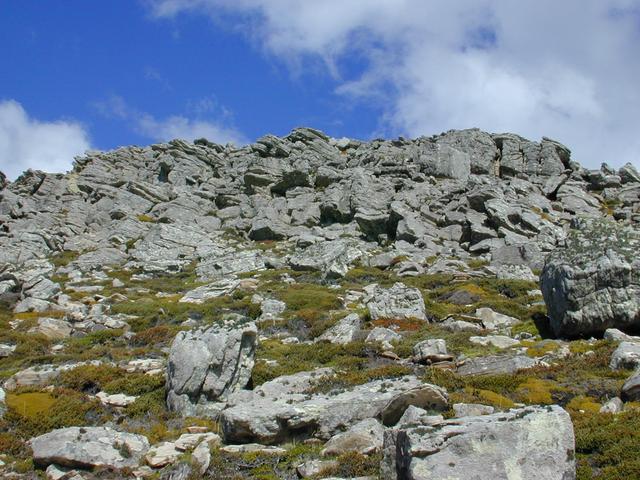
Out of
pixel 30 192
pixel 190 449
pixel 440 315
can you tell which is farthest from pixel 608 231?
pixel 30 192

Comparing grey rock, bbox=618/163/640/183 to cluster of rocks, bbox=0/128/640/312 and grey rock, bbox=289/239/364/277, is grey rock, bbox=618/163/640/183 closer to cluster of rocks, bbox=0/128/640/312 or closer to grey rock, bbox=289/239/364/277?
cluster of rocks, bbox=0/128/640/312

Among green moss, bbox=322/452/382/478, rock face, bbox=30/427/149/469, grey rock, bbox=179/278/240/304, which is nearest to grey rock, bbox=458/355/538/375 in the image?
green moss, bbox=322/452/382/478

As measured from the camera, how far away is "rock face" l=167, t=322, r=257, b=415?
55.2ft

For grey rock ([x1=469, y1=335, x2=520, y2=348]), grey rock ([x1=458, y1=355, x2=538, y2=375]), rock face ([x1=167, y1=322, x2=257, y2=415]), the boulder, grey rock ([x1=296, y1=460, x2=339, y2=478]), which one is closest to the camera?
grey rock ([x1=296, y1=460, x2=339, y2=478])

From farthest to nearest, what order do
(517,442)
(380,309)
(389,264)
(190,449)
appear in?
1. (389,264)
2. (380,309)
3. (190,449)
4. (517,442)

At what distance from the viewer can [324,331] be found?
25500 millimetres

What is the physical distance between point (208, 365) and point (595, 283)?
14.4m

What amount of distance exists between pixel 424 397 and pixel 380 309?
46.8 feet

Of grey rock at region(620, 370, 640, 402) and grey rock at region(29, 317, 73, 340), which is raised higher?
grey rock at region(29, 317, 73, 340)

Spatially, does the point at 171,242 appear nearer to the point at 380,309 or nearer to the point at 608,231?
the point at 380,309

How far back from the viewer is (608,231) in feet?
76.0

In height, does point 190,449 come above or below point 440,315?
below

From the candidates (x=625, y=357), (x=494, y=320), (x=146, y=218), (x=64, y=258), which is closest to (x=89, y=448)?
(x=625, y=357)

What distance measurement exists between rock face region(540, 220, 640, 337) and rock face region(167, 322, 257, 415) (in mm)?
12056
